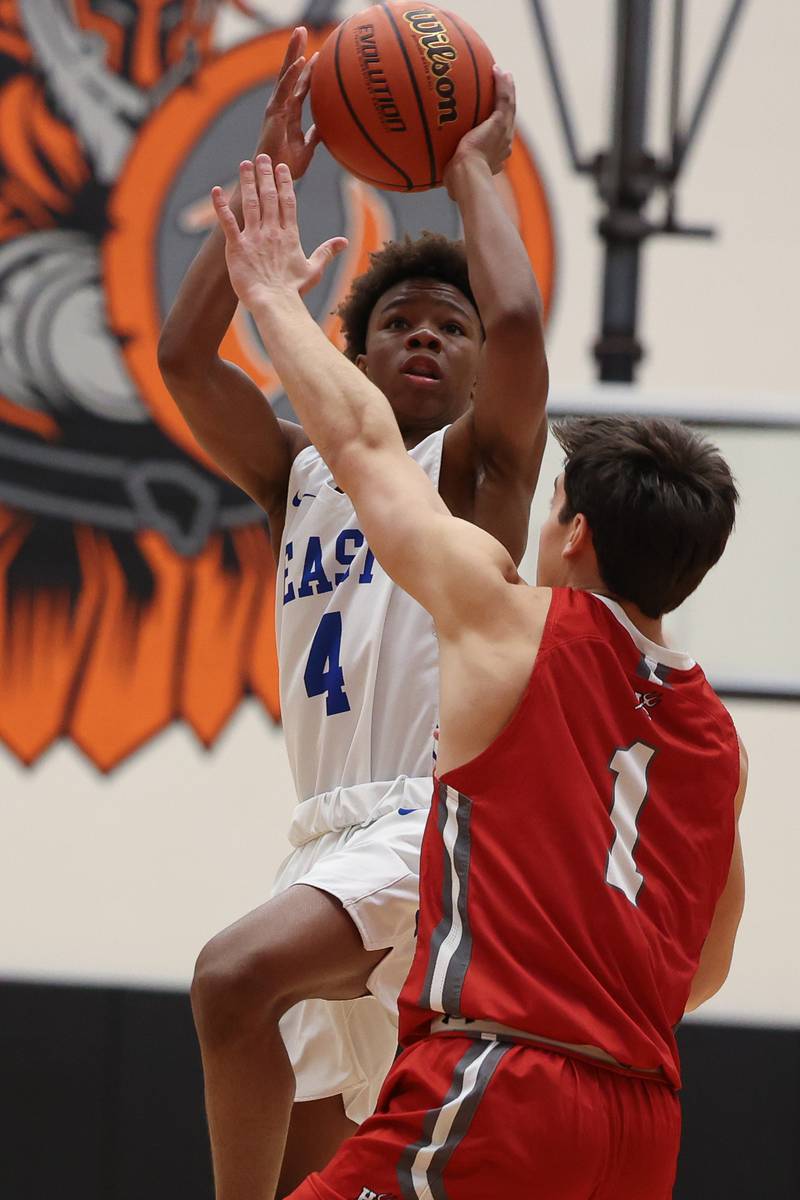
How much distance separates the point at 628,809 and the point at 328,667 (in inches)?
39.3

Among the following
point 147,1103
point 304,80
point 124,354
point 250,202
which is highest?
point 124,354

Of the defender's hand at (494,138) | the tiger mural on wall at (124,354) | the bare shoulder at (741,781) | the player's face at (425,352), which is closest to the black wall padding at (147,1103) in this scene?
the tiger mural on wall at (124,354)

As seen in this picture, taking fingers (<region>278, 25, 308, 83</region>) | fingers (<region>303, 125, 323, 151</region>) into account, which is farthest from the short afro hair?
fingers (<region>278, 25, 308, 83</region>)

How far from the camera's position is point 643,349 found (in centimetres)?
544

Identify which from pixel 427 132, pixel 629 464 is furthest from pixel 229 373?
pixel 629 464

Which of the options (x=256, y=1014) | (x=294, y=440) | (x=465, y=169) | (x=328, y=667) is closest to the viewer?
(x=256, y=1014)

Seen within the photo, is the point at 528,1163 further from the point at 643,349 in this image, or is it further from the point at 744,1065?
the point at 643,349

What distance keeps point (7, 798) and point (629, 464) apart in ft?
12.0

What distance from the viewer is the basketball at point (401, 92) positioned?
9.55 feet

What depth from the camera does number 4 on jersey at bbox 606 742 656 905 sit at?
6.61 feet

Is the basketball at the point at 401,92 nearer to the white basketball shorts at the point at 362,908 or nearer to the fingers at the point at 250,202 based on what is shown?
the fingers at the point at 250,202

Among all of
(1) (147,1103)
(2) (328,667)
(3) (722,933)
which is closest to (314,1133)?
(2) (328,667)

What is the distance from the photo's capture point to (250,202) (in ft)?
8.35

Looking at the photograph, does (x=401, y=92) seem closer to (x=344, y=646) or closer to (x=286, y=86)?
(x=286, y=86)
